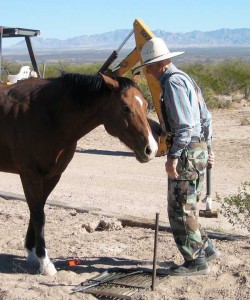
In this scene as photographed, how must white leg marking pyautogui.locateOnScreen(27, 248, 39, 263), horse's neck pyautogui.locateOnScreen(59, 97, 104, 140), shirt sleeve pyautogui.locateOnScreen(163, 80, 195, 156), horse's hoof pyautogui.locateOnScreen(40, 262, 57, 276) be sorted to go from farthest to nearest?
white leg marking pyautogui.locateOnScreen(27, 248, 39, 263) < horse's hoof pyautogui.locateOnScreen(40, 262, 57, 276) < horse's neck pyautogui.locateOnScreen(59, 97, 104, 140) < shirt sleeve pyautogui.locateOnScreen(163, 80, 195, 156)

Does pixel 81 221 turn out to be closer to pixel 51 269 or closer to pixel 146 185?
pixel 51 269

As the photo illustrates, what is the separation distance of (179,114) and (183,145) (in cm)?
24

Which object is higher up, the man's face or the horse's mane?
the man's face

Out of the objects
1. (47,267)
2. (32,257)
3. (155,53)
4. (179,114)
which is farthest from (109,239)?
(155,53)

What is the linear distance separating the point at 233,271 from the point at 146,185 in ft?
16.5

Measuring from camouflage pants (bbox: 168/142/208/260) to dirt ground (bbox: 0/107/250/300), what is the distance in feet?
1.03

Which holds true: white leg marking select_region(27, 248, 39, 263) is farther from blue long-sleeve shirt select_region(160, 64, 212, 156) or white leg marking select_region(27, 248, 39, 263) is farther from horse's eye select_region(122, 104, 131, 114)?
blue long-sleeve shirt select_region(160, 64, 212, 156)

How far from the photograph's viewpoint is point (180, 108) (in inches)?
193

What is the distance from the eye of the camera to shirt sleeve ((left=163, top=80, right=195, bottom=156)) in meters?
4.88

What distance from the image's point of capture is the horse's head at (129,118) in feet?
16.6

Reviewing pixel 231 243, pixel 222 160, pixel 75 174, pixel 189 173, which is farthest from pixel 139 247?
pixel 222 160

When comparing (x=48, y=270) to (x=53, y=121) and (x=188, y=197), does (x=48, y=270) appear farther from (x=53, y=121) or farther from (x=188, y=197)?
(x=188, y=197)

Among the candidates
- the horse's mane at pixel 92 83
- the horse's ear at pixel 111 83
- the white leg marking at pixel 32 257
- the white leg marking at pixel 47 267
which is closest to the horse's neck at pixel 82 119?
the horse's mane at pixel 92 83

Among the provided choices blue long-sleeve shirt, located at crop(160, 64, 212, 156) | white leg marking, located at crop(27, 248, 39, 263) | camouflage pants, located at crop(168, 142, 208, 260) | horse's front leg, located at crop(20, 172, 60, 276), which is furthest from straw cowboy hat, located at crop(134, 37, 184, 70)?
white leg marking, located at crop(27, 248, 39, 263)
